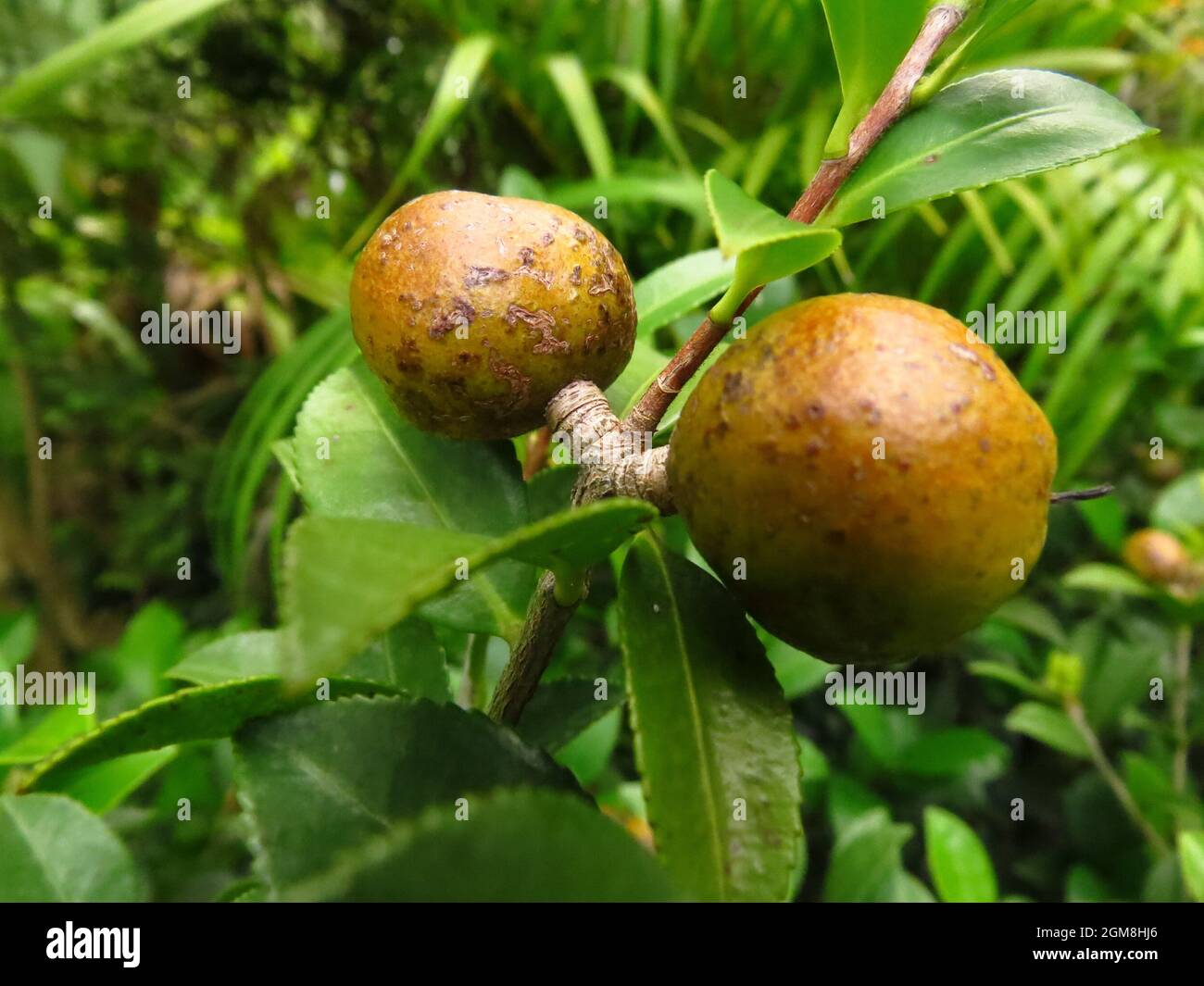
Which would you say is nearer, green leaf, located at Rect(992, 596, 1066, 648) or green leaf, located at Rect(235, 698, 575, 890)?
green leaf, located at Rect(235, 698, 575, 890)

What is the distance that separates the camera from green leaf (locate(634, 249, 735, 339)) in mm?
489

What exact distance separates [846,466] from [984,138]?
0.58 ft

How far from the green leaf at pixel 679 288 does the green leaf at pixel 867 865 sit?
576 mm

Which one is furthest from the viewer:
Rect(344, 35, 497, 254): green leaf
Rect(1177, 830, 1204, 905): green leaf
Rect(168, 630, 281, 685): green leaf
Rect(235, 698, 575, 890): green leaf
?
Rect(344, 35, 497, 254): green leaf

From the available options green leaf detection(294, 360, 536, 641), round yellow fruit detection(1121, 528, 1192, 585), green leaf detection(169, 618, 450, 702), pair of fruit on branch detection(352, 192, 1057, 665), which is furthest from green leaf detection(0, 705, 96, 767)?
round yellow fruit detection(1121, 528, 1192, 585)

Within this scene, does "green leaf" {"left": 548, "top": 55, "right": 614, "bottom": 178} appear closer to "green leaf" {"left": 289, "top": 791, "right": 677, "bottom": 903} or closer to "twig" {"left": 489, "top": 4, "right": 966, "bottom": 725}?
"twig" {"left": 489, "top": 4, "right": 966, "bottom": 725}

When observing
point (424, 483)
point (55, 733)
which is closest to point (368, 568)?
point (424, 483)

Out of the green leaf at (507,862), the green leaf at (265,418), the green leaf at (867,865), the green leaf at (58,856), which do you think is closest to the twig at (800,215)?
the green leaf at (507,862)

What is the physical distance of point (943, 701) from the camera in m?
1.19

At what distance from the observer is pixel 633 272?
1.34m

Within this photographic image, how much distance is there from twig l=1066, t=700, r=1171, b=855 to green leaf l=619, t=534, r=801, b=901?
0.86 metres

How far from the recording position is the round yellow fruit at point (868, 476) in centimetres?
27

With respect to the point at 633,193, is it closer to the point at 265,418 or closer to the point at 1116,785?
the point at 265,418

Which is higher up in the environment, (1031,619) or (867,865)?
(1031,619)
